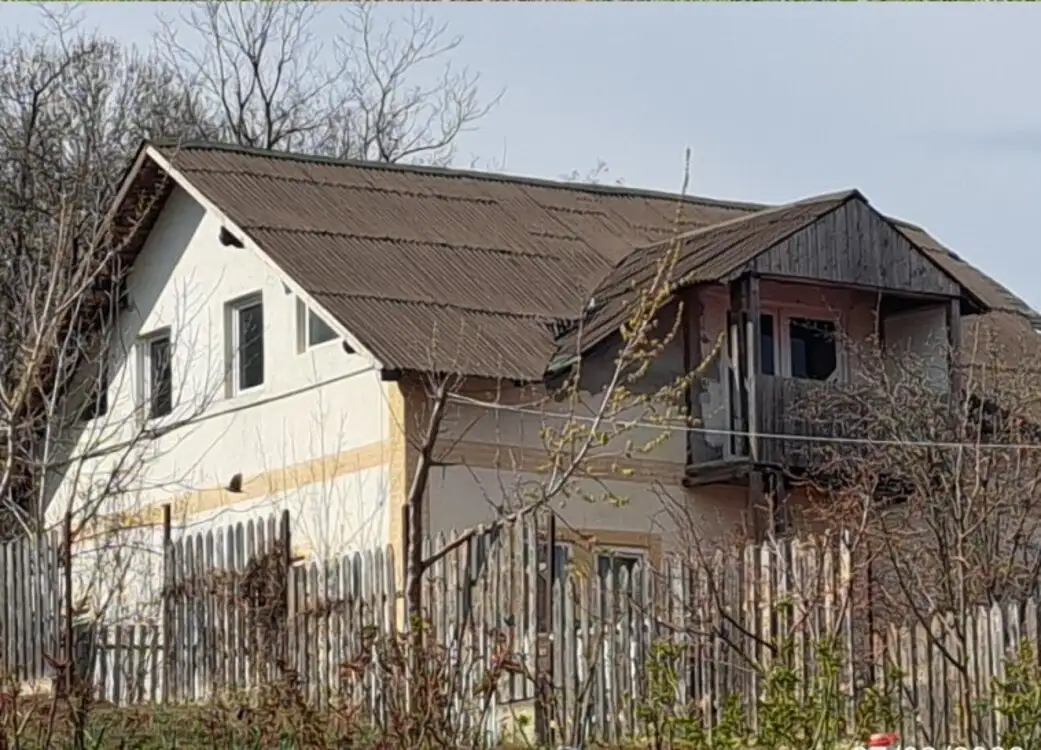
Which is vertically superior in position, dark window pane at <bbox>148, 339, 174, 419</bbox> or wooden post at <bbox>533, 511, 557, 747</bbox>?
dark window pane at <bbox>148, 339, 174, 419</bbox>

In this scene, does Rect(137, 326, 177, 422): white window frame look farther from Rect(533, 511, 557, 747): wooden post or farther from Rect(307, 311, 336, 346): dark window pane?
Rect(533, 511, 557, 747): wooden post

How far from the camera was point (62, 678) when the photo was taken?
10.4 metres

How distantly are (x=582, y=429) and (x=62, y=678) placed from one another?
327 cm

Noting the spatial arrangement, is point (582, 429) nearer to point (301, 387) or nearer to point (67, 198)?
point (67, 198)

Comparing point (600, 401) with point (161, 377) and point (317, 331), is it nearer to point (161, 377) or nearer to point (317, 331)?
point (317, 331)

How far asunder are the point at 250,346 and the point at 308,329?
55.4 inches

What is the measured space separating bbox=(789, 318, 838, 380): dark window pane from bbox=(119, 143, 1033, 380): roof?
4.36 ft

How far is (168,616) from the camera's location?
1942 centimetres

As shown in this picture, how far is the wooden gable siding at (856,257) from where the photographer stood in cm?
2148

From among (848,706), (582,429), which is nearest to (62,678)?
(582,429)

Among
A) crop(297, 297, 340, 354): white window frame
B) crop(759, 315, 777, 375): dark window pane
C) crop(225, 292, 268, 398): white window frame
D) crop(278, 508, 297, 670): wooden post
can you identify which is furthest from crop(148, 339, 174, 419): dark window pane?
crop(759, 315, 777, 375): dark window pane

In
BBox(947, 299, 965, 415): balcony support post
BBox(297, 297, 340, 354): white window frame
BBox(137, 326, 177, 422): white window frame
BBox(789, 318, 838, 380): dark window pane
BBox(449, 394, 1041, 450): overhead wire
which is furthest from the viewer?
BBox(137, 326, 177, 422): white window frame

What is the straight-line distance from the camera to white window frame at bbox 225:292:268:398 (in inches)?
912

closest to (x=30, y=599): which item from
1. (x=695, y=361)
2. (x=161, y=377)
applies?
(x=161, y=377)
